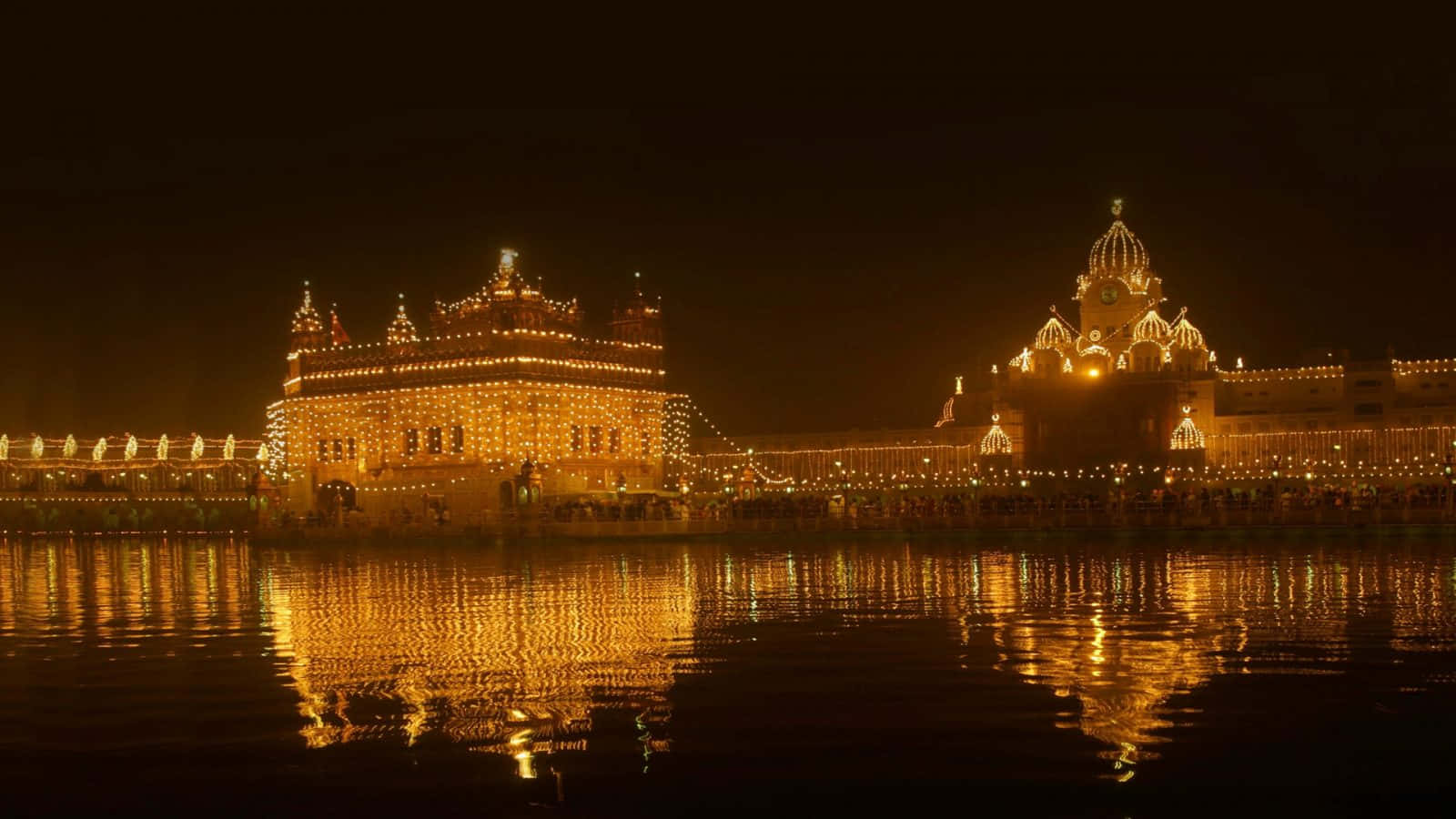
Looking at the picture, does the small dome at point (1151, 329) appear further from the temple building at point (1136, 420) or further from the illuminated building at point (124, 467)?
the illuminated building at point (124, 467)

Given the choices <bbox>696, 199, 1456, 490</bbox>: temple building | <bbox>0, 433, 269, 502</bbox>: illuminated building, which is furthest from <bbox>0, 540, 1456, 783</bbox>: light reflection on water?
<bbox>0, 433, 269, 502</bbox>: illuminated building

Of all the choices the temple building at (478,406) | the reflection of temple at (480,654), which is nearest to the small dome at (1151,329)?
the temple building at (478,406)

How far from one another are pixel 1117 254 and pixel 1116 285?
1.36 m

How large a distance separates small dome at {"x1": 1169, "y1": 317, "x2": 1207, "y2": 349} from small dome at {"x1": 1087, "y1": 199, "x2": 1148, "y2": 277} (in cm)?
361

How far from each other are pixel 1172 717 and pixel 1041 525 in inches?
1228

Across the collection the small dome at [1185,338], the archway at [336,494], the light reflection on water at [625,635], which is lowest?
the light reflection on water at [625,635]

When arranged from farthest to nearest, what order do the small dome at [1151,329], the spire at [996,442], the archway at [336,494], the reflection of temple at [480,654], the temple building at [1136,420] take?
the small dome at [1151,329] < the spire at [996,442] < the archway at [336,494] < the temple building at [1136,420] < the reflection of temple at [480,654]

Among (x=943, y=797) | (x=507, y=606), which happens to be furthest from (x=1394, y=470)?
(x=943, y=797)

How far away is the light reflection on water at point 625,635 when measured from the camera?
11.9m

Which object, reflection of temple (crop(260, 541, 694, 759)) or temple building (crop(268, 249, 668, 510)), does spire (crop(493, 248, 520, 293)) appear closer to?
temple building (crop(268, 249, 668, 510))

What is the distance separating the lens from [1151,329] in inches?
2430

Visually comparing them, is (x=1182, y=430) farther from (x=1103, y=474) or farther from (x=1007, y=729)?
(x=1007, y=729)

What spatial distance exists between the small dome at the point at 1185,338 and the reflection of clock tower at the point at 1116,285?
88.0 inches

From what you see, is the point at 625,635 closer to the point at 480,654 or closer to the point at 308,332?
the point at 480,654
